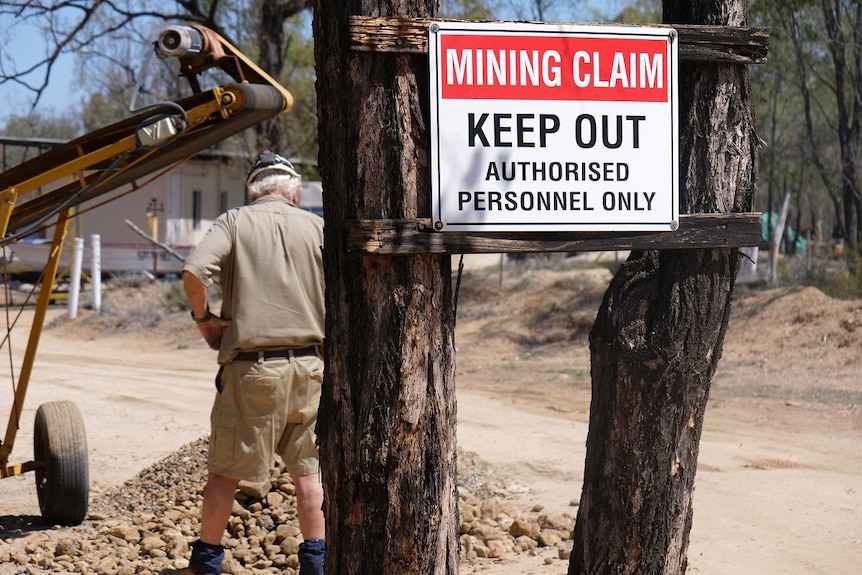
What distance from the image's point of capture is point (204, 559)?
494 cm

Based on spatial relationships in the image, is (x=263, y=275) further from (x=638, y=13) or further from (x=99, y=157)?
(x=638, y=13)

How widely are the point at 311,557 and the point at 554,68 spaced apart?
2.65 m

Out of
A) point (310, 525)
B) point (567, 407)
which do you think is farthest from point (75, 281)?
point (310, 525)

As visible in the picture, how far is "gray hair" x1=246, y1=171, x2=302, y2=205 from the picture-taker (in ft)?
17.0

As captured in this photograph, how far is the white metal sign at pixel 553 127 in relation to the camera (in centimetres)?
305

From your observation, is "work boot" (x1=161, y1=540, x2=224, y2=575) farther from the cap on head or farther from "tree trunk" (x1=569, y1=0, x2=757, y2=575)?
"tree trunk" (x1=569, y1=0, x2=757, y2=575)

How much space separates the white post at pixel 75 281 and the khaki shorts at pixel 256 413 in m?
15.9

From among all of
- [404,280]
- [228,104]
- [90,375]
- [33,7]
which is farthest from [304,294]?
[33,7]

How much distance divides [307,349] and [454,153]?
7.29 feet

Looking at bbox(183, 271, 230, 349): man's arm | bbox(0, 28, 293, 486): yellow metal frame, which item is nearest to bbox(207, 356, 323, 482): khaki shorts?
bbox(183, 271, 230, 349): man's arm

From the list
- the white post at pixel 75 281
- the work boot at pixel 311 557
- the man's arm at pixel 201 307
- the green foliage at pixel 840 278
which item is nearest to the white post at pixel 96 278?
the white post at pixel 75 281

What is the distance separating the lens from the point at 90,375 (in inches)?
521

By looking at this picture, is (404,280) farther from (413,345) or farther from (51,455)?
(51,455)

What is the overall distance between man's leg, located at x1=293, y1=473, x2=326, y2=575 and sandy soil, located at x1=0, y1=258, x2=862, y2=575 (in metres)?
0.86
